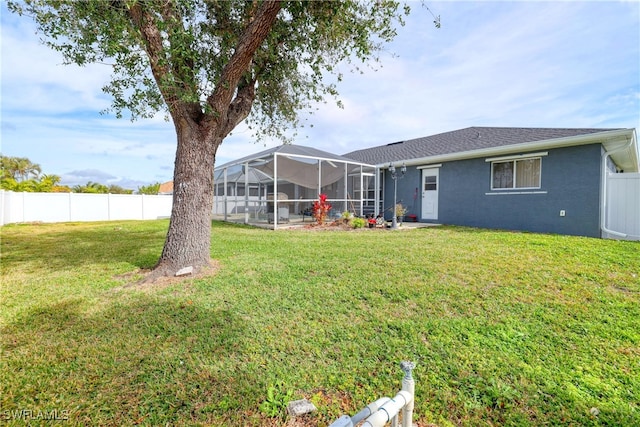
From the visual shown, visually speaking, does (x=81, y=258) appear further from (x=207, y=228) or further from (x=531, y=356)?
(x=531, y=356)

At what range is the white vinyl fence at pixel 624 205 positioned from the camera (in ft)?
25.2

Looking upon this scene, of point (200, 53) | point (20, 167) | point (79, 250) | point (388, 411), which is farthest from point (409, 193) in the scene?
point (20, 167)

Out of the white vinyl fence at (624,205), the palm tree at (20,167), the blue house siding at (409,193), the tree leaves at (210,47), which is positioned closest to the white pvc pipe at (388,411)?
the tree leaves at (210,47)

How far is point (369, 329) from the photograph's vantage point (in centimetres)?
293

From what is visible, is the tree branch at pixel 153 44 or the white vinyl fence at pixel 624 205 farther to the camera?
the white vinyl fence at pixel 624 205

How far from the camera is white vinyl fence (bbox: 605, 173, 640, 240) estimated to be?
767 centimetres

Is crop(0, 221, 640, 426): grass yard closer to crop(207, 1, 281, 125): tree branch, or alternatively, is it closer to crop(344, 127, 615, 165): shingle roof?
crop(207, 1, 281, 125): tree branch

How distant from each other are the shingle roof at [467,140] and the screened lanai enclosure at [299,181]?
5.52 ft

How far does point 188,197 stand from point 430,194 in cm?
1054

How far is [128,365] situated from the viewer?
7.72 feet

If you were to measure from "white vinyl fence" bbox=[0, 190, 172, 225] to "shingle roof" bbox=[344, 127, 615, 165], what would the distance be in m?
14.6

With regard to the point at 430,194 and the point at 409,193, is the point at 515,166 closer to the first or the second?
the point at 430,194

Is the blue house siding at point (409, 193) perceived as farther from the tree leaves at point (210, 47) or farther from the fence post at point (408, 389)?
the fence post at point (408, 389)

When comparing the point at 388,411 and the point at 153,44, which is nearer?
the point at 388,411
